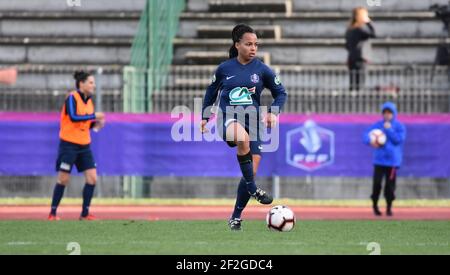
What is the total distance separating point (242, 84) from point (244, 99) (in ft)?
0.56

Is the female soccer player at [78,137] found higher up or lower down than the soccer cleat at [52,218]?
higher up

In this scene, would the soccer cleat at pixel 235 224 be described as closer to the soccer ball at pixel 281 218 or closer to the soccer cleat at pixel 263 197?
the soccer ball at pixel 281 218

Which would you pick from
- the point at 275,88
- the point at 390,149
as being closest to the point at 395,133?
the point at 390,149

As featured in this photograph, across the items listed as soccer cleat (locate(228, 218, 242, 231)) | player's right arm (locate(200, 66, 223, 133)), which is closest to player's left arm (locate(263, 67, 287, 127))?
player's right arm (locate(200, 66, 223, 133))

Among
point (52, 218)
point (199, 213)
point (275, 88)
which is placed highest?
point (275, 88)

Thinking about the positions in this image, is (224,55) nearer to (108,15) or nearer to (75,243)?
(108,15)

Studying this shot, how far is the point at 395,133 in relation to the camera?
1725 centimetres

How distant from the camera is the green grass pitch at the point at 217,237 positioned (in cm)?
1059

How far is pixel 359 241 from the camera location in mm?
11766

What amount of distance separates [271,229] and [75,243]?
257 centimetres

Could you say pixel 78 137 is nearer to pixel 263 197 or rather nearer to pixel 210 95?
pixel 210 95

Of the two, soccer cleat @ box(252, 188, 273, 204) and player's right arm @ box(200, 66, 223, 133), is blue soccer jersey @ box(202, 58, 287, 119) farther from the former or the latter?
soccer cleat @ box(252, 188, 273, 204)

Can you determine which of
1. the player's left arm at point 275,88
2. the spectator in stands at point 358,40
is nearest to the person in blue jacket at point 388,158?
the player's left arm at point 275,88
